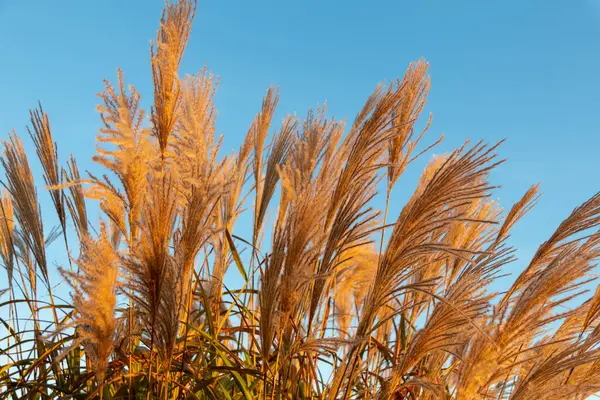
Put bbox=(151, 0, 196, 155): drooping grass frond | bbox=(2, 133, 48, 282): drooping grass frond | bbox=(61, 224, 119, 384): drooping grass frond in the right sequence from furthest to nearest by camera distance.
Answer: bbox=(2, 133, 48, 282): drooping grass frond < bbox=(151, 0, 196, 155): drooping grass frond < bbox=(61, 224, 119, 384): drooping grass frond

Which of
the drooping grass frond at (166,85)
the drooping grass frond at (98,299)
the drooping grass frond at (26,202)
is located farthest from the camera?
the drooping grass frond at (26,202)

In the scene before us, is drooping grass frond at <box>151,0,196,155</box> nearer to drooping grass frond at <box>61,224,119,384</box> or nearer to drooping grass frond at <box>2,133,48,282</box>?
drooping grass frond at <box>61,224,119,384</box>

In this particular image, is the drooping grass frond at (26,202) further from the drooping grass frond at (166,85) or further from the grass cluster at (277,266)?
the drooping grass frond at (166,85)

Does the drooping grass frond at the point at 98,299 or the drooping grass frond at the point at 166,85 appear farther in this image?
the drooping grass frond at the point at 166,85

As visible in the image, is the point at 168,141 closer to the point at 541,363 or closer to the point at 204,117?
the point at 204,117

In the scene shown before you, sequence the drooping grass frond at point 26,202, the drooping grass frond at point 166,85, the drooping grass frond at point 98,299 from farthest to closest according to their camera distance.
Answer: the drooping grass frond at point 26,202
the drooping grass frond at point 166,85
the drooping grass frond at point 98,299

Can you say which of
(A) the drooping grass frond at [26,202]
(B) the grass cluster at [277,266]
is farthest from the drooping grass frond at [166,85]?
(A) the drooping grass frond at [26,202]

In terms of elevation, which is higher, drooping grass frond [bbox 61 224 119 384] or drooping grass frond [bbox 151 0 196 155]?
drooping grass frond [bbox 151 0 196 155]

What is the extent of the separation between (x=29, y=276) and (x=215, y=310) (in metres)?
1.12

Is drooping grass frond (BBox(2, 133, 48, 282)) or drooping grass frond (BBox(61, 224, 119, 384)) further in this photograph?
drooping grass frond (BBox(2, 133, 48, 282))

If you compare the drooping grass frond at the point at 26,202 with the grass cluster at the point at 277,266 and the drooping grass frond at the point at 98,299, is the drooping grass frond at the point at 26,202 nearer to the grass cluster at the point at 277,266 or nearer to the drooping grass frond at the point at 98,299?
the grass cluster at the point at 277,266

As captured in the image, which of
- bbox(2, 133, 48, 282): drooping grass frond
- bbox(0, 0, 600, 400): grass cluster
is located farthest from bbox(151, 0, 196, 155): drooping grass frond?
bbox(2, 133, 48, 282): drooping grass frond

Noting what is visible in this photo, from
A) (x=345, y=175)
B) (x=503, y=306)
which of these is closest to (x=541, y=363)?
(x=503, y=306)

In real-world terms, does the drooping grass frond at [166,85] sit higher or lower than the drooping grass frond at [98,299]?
higher
